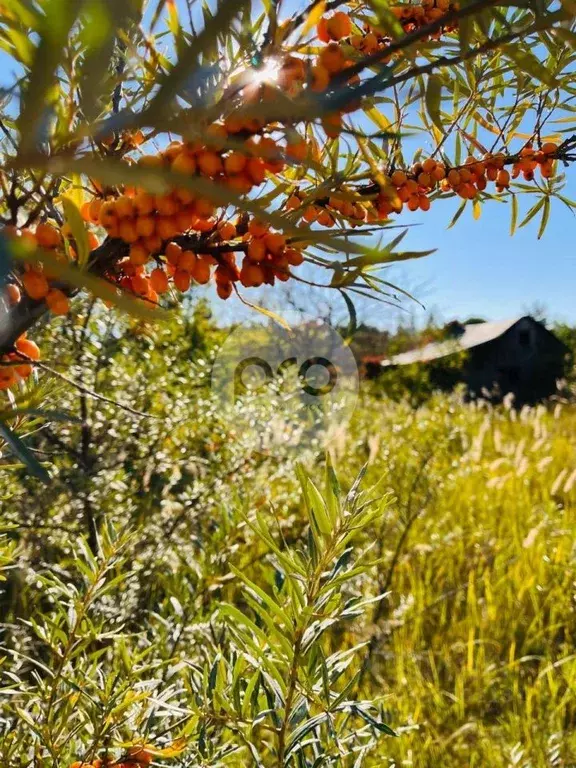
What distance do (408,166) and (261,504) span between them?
99 cm

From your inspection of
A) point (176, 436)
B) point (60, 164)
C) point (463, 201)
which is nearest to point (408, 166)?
point (463, 201)

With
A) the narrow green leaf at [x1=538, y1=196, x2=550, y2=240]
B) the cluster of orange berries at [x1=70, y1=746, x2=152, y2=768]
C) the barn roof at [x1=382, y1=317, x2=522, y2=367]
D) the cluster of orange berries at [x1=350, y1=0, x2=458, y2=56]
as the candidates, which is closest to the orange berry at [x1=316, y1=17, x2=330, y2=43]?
the cluster of orange berries at [x1=350, y1=0, x2=458, y2=56]

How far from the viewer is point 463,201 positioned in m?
0.52

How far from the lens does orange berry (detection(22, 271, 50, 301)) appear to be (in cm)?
26

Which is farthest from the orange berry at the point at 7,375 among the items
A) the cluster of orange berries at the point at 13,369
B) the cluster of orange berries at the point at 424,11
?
the cluster of orange berries at the point at 424,11

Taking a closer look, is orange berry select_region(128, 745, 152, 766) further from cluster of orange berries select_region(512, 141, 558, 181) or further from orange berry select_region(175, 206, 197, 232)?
cluster of orange berries select_region(512, 141, 558, 181)

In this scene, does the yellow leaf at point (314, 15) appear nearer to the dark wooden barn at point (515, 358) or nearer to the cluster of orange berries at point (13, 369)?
the cluster of orange berries at point (13, 369)

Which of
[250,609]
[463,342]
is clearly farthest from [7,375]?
[463,342]

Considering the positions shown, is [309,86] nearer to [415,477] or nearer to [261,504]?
[261,504]

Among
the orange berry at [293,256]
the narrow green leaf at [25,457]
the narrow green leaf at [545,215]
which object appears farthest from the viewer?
the narrow green leaf at [545,215]

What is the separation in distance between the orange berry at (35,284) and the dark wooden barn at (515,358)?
11.5 metres

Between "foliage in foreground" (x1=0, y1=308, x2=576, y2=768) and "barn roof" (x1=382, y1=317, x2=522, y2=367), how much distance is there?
7.62m

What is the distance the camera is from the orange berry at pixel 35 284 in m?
0.26

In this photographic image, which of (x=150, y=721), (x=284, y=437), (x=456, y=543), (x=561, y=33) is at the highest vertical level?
(x=561, y=33)
